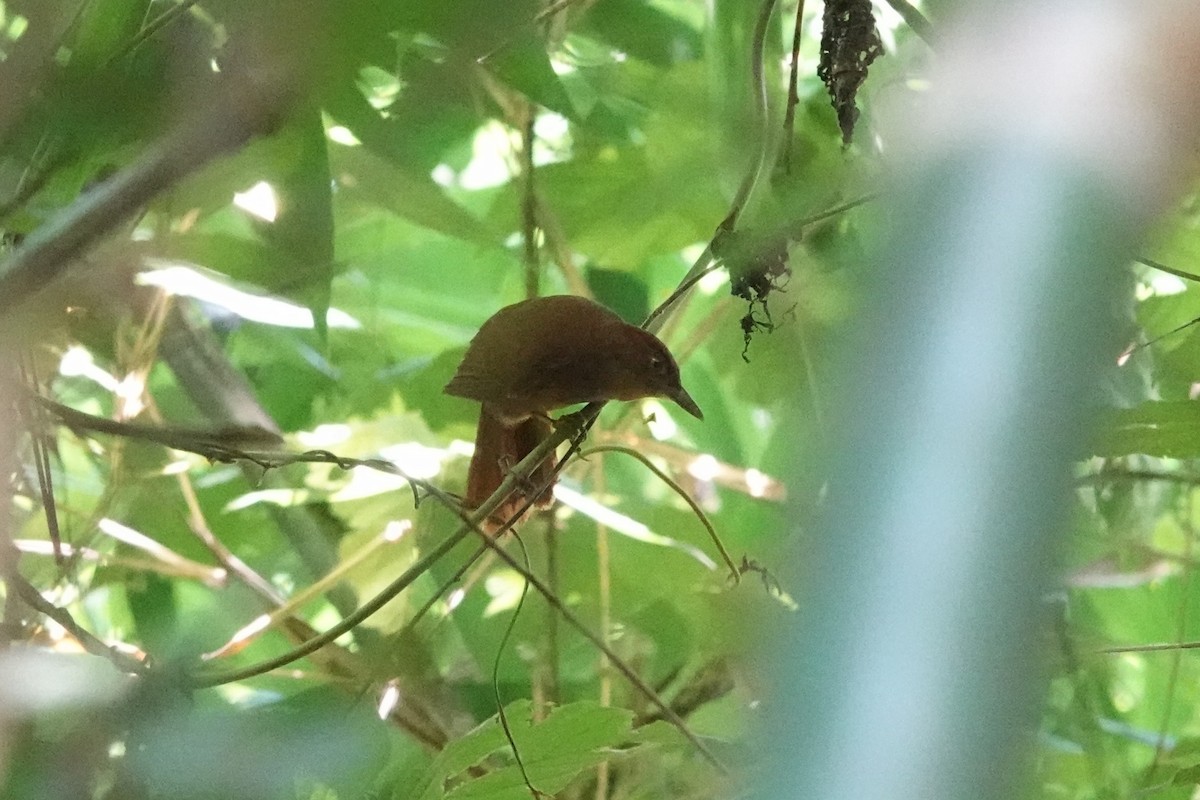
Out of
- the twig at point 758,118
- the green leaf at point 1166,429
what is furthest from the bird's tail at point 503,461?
the green leaf at point 1166,429

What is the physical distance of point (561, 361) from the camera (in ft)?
1.49

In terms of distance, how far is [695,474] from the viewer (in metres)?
0.73

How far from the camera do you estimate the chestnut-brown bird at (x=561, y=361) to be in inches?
17.8

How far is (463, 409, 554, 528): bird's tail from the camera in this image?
1.65ft

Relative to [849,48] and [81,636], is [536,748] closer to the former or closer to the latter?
[81,636]

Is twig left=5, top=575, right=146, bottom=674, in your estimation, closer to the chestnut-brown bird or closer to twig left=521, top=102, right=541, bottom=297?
the chestnut-brown bird

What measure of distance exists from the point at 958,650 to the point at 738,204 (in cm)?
38

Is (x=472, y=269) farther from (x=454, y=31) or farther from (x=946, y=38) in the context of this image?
(x=946, y=38)

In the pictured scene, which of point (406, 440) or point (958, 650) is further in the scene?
point (406, 440)

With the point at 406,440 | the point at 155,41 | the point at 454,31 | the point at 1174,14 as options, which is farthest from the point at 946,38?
the point at 406,440

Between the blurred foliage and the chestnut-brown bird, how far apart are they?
65mm

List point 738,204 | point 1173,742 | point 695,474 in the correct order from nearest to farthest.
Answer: point 738,204, point 1173,742, point 695,474

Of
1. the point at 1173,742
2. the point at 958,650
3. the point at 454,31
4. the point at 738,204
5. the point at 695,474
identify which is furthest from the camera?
the point at 695,474

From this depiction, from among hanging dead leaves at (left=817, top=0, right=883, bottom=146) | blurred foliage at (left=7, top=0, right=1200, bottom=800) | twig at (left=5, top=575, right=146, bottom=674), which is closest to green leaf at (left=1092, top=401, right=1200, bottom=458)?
blurred foliage at (left=7, top=0, right=1200, bottom=800)
